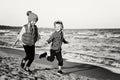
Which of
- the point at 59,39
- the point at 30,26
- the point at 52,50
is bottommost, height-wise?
the point at 52,50

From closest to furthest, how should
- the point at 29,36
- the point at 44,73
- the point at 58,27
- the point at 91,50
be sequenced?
the point at 29,36
the point at 44,73
the point at 58,27
the point at 91,50

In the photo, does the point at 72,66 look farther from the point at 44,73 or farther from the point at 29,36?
the point at 29,36

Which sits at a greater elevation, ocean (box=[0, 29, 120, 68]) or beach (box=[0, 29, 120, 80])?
beach (box=[0, 29, 120, 80])

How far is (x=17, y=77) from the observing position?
3693 millimetres

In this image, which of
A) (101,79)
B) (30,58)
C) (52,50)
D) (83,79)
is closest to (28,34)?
(30,58)

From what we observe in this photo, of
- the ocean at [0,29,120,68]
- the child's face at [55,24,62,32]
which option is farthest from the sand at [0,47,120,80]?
the ocean at [0,29,120,68]

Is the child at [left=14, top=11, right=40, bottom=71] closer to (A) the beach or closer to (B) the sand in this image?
(B) the sand

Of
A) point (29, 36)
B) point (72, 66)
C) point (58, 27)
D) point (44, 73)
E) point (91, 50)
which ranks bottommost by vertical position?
point (91, 50)

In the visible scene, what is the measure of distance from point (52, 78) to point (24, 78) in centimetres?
85

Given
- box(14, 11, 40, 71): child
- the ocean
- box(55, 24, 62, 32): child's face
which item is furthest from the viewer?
the ocean

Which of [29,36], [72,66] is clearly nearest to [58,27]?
[29,36]

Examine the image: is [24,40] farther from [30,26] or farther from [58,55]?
[58,55]

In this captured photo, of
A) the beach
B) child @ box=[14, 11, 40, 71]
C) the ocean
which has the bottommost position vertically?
the ocean

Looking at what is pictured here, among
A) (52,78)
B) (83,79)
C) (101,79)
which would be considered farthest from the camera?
(101,79)
